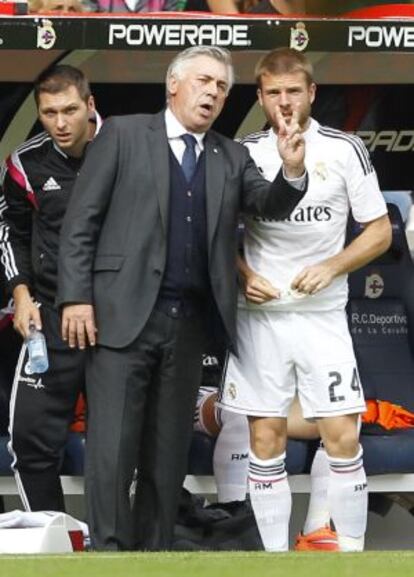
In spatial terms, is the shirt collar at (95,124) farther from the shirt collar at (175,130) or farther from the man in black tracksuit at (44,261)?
the shirt collar at (175,130)

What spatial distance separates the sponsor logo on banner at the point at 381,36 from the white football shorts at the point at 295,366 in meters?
1.08

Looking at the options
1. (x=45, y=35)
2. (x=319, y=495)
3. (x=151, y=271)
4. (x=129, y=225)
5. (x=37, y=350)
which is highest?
(x=45, y=35)

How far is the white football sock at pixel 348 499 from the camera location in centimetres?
704

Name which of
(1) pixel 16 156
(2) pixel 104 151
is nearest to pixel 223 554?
(2) pixel 104 151

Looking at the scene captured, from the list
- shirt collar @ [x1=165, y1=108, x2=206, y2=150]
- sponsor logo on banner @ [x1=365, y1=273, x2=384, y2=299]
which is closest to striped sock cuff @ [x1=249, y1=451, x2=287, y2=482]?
shirt collar @ [x1=165, y1=108, x2=206, y2=150]

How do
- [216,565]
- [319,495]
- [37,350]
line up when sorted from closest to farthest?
[216,565] < [37,350] < [319,495]

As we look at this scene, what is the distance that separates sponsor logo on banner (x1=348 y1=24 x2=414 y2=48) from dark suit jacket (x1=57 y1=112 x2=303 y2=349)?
0.90m

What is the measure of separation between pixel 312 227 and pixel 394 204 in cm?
164

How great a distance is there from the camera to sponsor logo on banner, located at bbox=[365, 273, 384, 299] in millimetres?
8570

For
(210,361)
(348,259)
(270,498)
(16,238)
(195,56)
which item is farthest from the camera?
(210,361)

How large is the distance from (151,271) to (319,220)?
0.63 meters

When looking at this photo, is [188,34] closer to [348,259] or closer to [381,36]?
[381,36]

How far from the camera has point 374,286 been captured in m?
8.58

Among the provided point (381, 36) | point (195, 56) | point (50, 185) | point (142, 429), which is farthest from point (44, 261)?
point (381, 36)
